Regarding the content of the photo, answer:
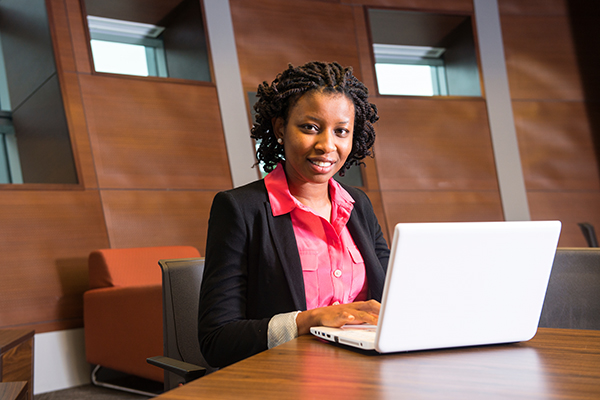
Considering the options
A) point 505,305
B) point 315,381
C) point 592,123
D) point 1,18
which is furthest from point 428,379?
point 592,123

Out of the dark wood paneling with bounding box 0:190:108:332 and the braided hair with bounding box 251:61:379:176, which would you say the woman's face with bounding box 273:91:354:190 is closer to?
the braided hair with bounding box 251:61:379:176

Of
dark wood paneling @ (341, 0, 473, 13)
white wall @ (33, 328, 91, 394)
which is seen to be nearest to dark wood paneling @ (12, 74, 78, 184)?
white wall @ (33, 328, 91, 394)

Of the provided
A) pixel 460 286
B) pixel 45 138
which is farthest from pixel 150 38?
pixel 460 286

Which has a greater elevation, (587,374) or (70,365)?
(587,374)

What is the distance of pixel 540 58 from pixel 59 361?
5338 millimetres

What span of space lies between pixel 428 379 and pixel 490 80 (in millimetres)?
5322

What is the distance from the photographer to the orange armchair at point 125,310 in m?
2.90

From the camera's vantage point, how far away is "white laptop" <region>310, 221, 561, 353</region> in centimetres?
83

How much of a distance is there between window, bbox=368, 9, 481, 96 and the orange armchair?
3070mm

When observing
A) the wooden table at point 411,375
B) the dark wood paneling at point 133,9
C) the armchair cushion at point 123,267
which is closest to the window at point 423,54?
the dark wood paneling at point 133,9

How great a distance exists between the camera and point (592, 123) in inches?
222

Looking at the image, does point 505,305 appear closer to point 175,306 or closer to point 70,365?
point 175,306

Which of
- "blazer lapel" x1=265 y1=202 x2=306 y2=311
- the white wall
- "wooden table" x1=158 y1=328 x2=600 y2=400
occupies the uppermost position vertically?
"blazer lapel" x1=265 y1=202 x2=306 y2=311

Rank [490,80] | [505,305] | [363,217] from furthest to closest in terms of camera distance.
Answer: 1. [490,80]
2. [363,217]
3. [505,305]
